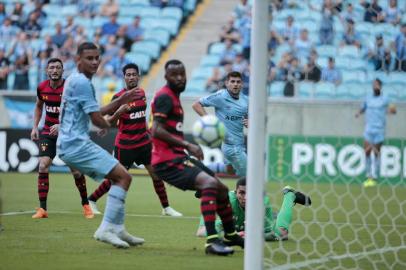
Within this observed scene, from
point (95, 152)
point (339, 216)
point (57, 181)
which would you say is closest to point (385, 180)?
point (339, 216)

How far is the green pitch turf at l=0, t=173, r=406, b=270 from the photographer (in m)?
7.79

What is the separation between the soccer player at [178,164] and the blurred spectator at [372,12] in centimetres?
493

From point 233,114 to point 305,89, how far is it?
25.8 feet

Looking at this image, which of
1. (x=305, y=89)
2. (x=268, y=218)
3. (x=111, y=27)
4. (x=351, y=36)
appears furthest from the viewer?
(x=111, y=27)

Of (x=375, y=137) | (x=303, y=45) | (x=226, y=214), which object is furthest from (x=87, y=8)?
(x=226, y=214)

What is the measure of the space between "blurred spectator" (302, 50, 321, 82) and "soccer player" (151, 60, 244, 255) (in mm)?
8811

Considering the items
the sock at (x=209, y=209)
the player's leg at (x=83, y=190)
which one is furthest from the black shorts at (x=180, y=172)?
the player's leg at (x=83, y=190)

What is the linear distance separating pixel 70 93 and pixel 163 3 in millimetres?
17986

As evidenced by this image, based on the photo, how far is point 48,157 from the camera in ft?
38.9

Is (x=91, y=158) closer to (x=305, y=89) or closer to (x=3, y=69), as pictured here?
(x=305, y=89)

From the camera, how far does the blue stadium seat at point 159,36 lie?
83.0 feet

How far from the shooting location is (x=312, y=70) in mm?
17203

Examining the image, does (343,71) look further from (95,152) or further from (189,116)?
(95,152)

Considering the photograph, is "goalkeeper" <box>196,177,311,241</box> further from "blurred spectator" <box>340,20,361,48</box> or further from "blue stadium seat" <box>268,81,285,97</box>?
"blue stadium seat" <box>268,81,285,97</box>
